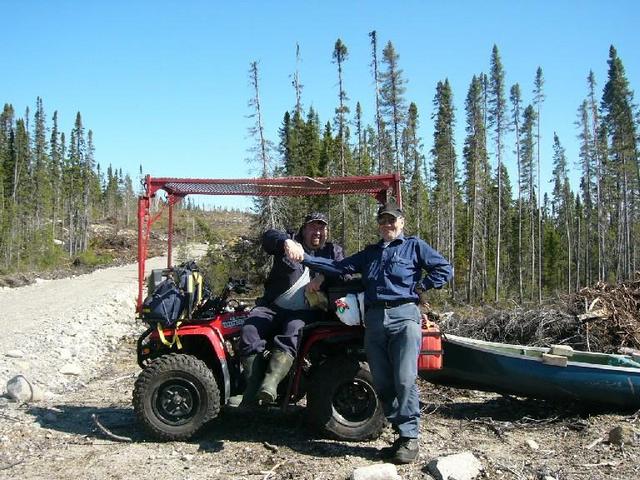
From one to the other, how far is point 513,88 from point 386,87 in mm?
13999

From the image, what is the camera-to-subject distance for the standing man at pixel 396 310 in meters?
4.74

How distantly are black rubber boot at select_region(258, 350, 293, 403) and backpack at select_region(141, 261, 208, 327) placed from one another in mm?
1007

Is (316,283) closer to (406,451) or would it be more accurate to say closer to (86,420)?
(406,451)

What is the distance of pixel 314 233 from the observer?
18.8ft

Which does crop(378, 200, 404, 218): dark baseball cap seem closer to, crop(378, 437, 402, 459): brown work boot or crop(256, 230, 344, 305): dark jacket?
crop(256, 230, 344, 305): dark jacket

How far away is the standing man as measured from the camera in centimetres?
474

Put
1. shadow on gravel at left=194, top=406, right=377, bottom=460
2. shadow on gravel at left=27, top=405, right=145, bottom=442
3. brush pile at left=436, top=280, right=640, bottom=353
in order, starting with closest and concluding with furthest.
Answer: shadow on gravel at left=194, top=406, right=377, bottom=460 → shadow on gravel at left=27, top=405, right=145, bottom=442 → brush pile at left=436, top=280, right=640, bottom=353

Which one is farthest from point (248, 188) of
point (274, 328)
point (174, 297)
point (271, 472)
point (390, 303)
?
point (271, 472)

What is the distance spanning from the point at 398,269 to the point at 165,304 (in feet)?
7.11

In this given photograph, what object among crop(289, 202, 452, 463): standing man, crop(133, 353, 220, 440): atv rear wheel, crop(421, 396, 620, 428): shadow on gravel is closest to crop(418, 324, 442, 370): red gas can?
crop(289, 202, 452, 463): standing man

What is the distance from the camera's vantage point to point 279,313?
216 inches

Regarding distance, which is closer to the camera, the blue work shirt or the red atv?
the blue work shirt

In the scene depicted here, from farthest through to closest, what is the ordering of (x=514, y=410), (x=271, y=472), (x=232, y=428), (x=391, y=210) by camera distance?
(x=514, y=410), (x=232, y=428), (x=391, y=210), (x=271, y=472)

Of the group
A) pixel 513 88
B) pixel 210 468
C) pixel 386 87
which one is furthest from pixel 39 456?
pixel 513 88
